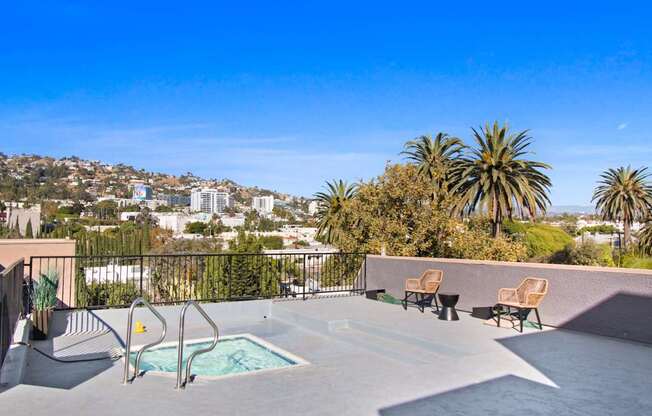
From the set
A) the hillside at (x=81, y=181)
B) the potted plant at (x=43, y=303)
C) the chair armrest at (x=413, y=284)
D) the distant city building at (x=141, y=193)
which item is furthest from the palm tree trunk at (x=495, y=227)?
the distant city building at (x=141, y=193)

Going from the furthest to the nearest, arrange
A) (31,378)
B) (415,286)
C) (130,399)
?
(415,286) < (31,378) < (130,399)

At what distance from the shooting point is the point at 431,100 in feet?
91.1

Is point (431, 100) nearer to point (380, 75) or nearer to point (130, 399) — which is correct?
point (380, 75)

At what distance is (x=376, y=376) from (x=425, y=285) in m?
4.12

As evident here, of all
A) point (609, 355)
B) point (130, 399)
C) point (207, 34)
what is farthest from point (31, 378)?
point (207, 34)

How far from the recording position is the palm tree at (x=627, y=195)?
30891mm

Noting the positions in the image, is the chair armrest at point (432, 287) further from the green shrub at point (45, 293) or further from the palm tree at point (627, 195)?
the palm tree at point (627, 195)

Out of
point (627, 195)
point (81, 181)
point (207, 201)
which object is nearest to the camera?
point (627, 195)

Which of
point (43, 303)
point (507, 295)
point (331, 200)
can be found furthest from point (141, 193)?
point (507, 295)

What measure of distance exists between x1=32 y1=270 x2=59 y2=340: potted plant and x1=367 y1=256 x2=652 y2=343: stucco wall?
6409 mm

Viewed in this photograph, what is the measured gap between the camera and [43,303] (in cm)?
700

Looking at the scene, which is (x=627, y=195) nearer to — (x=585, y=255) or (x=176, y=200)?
(x=585, y=255)

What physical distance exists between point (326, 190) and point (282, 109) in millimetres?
11260

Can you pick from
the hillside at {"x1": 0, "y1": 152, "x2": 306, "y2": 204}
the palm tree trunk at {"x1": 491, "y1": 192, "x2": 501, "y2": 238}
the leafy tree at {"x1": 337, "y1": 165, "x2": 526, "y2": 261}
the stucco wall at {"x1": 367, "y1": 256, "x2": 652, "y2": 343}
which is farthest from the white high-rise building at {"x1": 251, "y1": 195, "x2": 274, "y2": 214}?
the stucco wall at {"x1": 367, "y1": 256, "x2": 652, "y2": 343}
